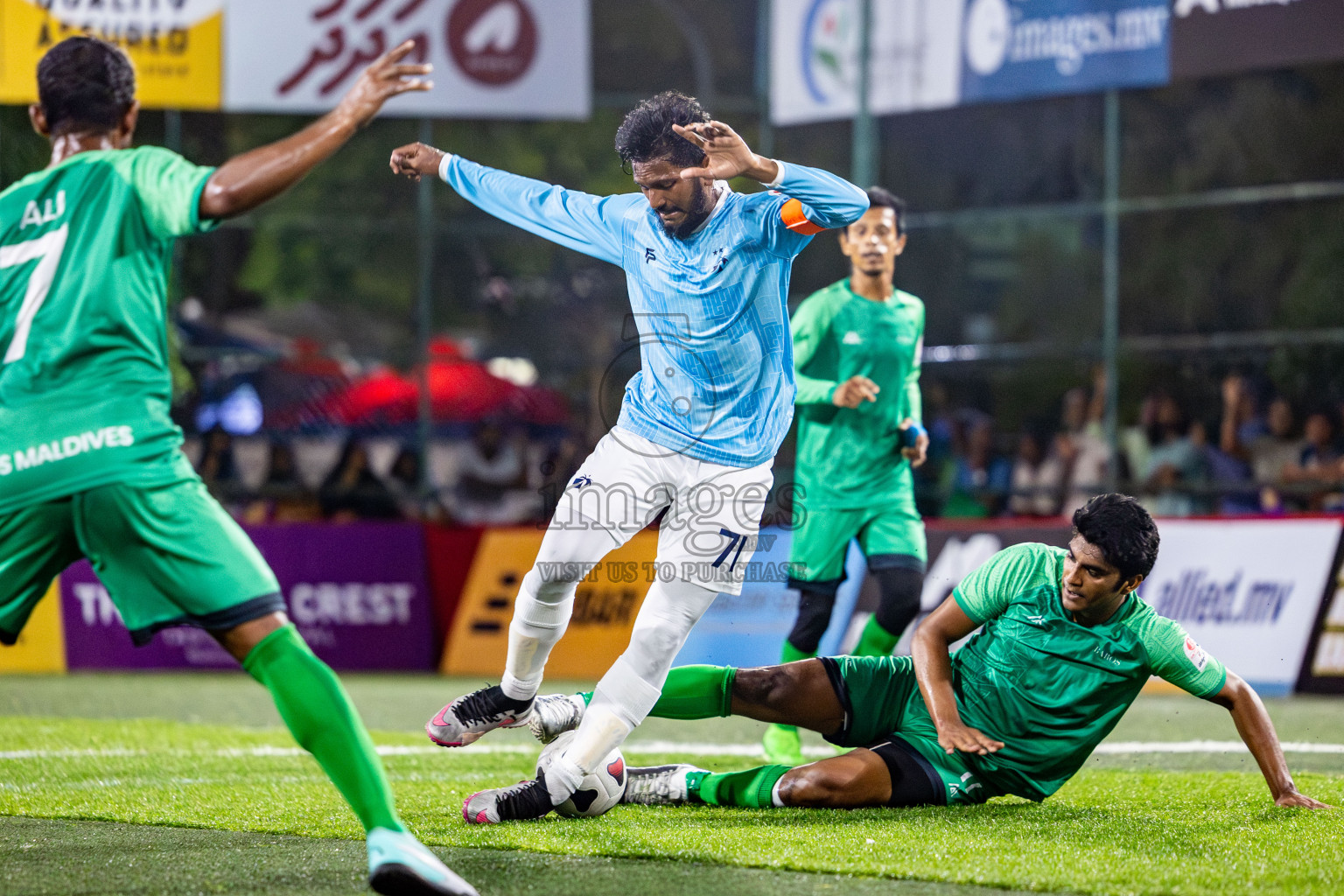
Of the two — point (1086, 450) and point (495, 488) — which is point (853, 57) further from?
point (495, 488)

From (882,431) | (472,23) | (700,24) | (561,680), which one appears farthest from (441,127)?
(882,431)

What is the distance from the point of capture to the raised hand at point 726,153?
4758 mm

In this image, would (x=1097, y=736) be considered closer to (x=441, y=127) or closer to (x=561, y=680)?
(x=561, y=680)

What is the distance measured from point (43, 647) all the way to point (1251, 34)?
10.7 meters

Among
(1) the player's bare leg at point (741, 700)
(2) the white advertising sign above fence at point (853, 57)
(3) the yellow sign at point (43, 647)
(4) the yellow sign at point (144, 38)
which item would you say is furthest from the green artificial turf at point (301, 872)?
(2) the white advertising sign above fence at point (853, 57)

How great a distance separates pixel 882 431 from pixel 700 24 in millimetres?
13688

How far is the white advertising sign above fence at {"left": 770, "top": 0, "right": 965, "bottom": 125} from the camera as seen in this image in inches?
550

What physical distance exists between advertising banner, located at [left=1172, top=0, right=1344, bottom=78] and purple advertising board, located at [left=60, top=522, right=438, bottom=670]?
24.1ft

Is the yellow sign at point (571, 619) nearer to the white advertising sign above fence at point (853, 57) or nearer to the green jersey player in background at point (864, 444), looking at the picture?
the green jersey player in background at point (864, 444)

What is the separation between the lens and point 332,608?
12.6 metres

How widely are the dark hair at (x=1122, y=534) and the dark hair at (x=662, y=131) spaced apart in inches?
66.8

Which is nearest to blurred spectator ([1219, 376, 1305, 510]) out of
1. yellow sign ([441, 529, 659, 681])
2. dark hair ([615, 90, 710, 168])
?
yellow sign ([441, 529, 659, 681])

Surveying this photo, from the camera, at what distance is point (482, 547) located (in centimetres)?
1260

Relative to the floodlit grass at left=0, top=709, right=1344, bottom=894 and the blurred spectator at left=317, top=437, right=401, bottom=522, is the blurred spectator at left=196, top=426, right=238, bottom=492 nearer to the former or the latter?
the blurred spectator at left=317, top=437, right=401, bottom=522
